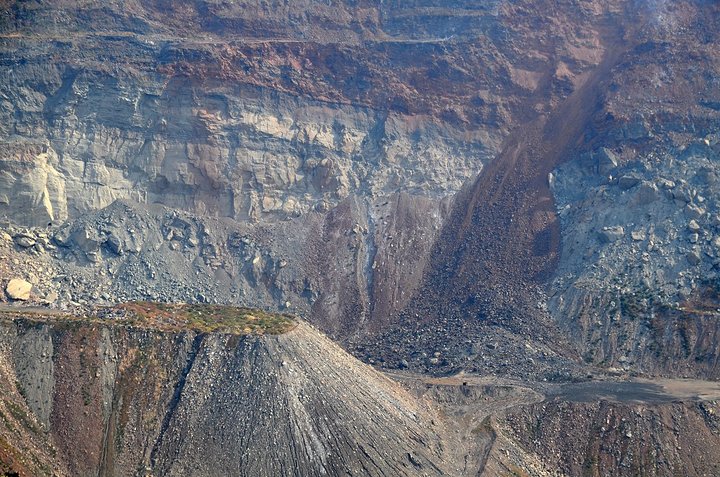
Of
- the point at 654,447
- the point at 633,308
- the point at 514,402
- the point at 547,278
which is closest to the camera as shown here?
the point at 654,447

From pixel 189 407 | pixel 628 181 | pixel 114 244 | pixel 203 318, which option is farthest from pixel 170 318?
pixel 628 181

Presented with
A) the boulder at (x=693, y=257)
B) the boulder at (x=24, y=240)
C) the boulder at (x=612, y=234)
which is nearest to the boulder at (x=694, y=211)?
the boulder at (x=693, y=257)

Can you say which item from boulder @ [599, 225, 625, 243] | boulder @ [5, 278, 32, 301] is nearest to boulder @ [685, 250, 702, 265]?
boulder @ [599, 225, 625, 243]

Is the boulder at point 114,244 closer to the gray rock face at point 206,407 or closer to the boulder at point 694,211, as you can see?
the gray rock face at point 206,407

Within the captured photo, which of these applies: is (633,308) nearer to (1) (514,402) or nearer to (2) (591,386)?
(2) (591,386)

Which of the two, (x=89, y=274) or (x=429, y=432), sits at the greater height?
(x=89, y=274)

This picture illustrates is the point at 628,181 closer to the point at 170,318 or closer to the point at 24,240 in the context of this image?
the point at 170,318

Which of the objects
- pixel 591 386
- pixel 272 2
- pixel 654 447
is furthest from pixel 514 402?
pixel 272 2

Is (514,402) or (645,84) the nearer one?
(514,402)
